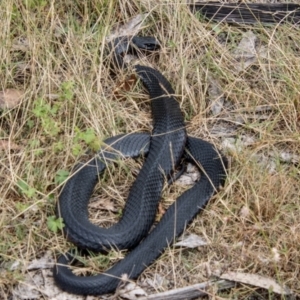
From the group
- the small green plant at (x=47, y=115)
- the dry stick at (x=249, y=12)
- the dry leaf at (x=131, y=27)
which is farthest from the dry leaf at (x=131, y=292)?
the dry stick at (x=249, y=12)

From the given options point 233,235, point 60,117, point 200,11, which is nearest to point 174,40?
point 200,11

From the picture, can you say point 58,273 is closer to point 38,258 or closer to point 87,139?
point 38,258

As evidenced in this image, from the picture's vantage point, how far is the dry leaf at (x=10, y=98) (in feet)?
15.4

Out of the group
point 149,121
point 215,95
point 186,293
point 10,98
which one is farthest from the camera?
point 215,95

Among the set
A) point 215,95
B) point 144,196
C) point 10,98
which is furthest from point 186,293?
point 10,98

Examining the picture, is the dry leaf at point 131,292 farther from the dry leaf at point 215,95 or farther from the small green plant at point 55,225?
the dry leaf at point 215,95

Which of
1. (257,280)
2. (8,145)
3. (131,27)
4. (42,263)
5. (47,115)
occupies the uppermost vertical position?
(131,27)

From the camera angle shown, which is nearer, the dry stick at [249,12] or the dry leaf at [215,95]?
the dry leaf at [215,95]

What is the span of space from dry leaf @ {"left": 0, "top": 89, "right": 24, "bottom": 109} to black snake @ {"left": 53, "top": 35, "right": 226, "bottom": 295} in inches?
24.5

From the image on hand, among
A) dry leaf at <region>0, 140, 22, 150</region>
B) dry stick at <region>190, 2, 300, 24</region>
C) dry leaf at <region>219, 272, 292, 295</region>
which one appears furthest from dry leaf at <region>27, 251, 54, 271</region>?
dry stick at <region>190, 2, 300, 24</region>

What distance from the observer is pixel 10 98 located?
4.75 metres

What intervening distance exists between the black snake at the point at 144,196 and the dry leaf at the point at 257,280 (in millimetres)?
388

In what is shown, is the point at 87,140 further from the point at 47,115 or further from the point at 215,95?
the point at 215,95

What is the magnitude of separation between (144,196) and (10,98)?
1073 mm
